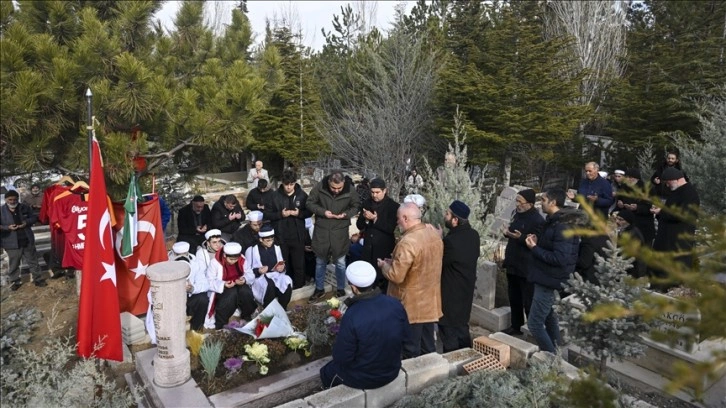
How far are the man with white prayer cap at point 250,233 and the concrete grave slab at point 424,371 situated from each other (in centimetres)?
288

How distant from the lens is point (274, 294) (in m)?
6.24

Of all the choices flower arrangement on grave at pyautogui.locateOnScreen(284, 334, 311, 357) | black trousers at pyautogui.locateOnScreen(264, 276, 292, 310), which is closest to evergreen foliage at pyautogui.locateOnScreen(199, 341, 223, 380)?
flower arrangement on grave at pyautogui.locateOnScreen(284, 334, 311, 357)

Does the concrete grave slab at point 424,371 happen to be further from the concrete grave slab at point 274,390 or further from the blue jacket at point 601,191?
the blue jacket at point 601,191

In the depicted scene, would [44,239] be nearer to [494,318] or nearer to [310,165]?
[494,318]

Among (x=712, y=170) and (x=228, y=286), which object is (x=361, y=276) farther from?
(x=712, y=170)

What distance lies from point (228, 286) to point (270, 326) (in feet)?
3.41

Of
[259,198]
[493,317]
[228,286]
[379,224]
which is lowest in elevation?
[493,317]

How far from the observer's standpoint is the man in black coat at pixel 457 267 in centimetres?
498

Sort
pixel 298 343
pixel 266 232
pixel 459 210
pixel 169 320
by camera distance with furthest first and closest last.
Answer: pixel 266 232 < pixel 298 343 < pixel 459 210 < pixel 169 320

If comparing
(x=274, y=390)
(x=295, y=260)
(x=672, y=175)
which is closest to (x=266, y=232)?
(x=295, y=260)

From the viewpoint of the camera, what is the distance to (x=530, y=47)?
16281 mm

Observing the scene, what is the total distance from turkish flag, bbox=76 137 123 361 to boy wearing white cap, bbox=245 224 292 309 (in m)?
1.65

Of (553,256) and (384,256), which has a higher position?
(553,256)

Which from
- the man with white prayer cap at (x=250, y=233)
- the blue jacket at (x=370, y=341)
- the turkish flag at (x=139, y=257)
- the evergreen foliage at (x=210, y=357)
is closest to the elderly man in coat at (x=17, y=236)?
the turkish flag at (x=139, y=257)
